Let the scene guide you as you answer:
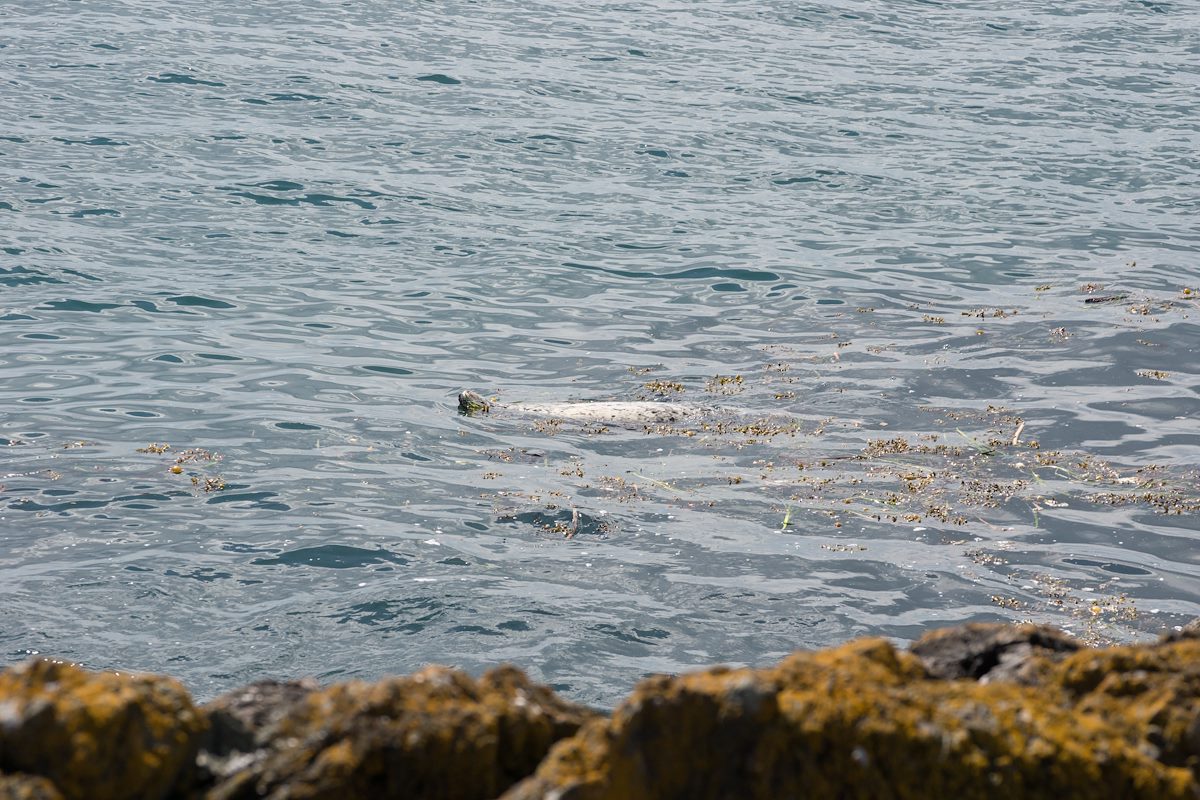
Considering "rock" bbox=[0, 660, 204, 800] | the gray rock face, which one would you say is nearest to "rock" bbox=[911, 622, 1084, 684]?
→ "rock" bbox=[0, 660, 204, 800]

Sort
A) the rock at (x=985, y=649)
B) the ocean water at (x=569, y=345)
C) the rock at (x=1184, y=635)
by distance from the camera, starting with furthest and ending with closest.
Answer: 1. the ocean water at (x=569, y=345)
2. the rock at (x=1184, y=635)
3. the rock at (x=985, y=649)

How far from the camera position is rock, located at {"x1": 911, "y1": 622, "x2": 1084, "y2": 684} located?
480cm

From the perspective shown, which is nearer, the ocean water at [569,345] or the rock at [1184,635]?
the rock at [1184,635]

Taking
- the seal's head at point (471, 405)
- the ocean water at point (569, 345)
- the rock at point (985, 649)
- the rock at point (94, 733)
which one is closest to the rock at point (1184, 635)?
the rock at point (985, 649)

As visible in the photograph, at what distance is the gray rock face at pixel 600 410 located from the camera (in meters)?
15.0

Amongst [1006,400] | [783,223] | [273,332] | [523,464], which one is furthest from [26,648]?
[783,223]

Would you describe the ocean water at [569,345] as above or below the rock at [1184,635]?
below

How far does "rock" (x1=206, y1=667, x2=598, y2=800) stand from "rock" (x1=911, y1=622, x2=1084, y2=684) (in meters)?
1.57

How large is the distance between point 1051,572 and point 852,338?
7590mm

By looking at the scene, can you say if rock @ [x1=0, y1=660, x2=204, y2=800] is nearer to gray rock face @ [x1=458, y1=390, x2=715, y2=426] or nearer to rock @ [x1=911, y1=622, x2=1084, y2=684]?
rock @ [x1=911, y1=622, x2=1084, y2=684]

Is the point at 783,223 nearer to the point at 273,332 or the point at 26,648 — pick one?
the point at 273,332

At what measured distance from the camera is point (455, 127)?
29.3m

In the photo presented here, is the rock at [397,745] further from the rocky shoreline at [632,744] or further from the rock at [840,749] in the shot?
the rock at [840,749]

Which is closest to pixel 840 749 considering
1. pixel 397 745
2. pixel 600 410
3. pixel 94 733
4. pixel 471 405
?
pixel 397 745
